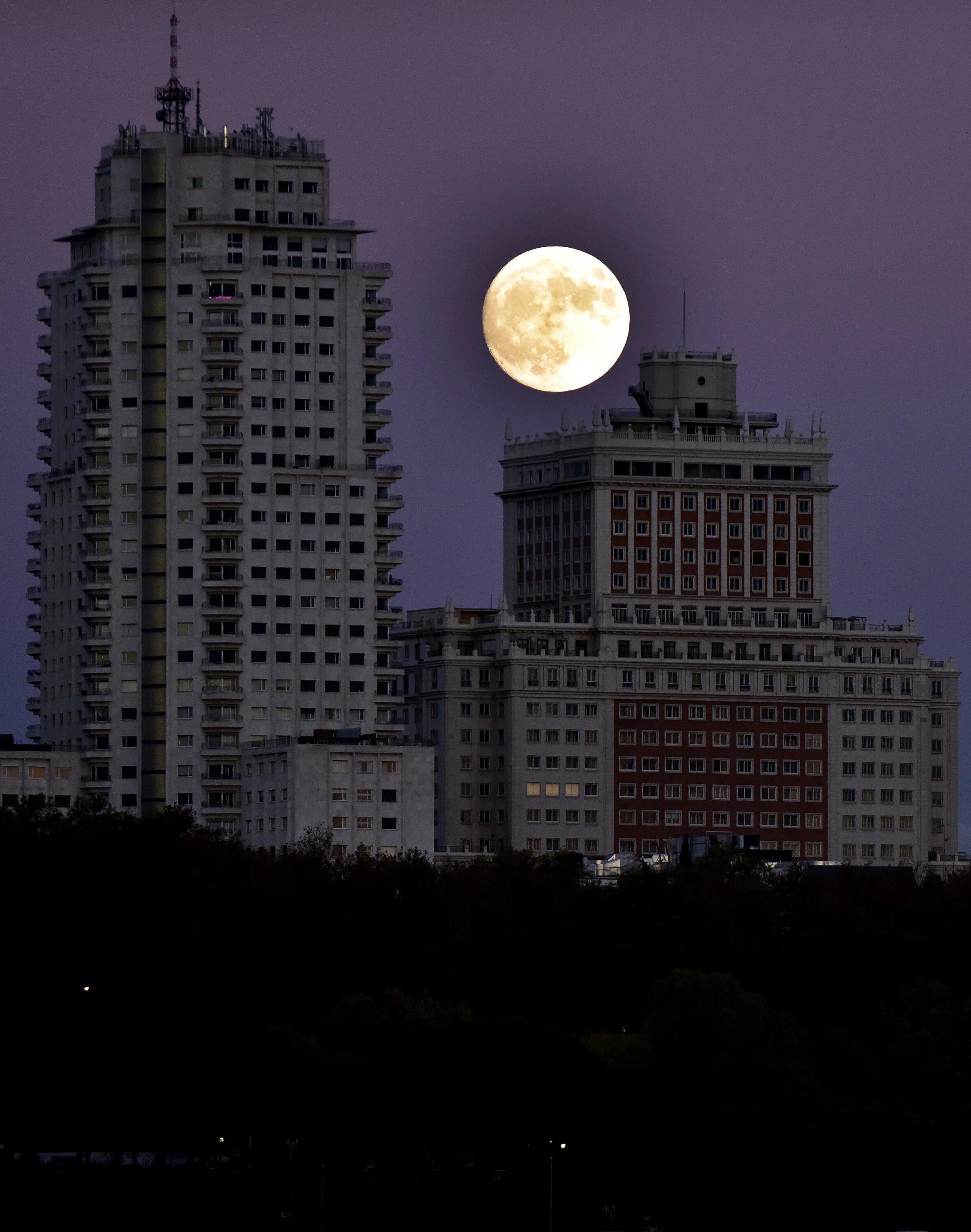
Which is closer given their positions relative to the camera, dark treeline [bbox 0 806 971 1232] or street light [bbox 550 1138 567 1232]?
street light [bbox 550 1138 567 1232]

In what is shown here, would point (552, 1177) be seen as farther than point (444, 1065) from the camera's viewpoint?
No

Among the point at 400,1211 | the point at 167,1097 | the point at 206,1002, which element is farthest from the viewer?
the point at 206,1002

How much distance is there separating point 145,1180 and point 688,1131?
75.3ft

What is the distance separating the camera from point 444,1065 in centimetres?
15700

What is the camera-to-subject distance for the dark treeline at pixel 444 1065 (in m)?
145

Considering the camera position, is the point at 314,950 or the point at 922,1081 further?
the point at 314,950

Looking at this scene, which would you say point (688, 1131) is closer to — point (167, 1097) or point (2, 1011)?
point (167, 1097)

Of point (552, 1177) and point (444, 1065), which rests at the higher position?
point (444, 1065)

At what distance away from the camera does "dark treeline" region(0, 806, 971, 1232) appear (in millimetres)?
145125

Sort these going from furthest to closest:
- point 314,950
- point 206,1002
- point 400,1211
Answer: point 314,950 < point 206,1002 < point 400,1211

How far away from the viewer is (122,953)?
180375 millimetres

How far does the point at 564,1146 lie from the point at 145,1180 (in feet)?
57.0

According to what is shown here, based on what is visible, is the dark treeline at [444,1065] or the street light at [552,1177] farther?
the dark treeline at [444,1065]

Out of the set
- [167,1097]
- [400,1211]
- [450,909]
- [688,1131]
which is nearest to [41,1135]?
A: [167,1097]
